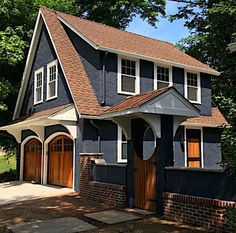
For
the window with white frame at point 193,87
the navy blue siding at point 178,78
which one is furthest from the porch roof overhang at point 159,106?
the window with white frame at point 193,87

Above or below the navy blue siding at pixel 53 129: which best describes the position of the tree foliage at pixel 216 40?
above

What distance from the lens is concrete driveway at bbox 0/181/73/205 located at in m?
13.0

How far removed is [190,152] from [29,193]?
27.5 ft

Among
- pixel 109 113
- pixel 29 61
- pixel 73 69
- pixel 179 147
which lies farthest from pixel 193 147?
pixel 29 61

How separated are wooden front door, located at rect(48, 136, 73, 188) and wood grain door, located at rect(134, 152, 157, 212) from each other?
5.08m

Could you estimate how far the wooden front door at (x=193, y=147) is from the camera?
1759cm

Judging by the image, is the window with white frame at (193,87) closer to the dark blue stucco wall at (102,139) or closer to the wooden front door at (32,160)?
the dark blue stucco wall at (102,139)

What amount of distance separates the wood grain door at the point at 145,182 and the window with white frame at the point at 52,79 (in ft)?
24.5

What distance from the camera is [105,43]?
15531 mm

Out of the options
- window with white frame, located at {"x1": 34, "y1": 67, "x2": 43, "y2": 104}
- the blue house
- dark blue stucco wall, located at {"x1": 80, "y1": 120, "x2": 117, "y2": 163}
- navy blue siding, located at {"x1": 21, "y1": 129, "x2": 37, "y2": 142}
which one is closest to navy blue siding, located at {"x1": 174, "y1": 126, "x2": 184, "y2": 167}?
the blue house

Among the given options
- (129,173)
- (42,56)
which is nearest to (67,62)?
(42,56)

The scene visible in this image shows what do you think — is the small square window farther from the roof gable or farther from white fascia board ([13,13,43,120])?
white fascia board ([13,13,43,120])

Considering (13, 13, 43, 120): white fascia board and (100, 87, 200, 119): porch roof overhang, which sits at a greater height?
(13, 13, 43, 120): white fascia board

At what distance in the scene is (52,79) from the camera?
17.1m
